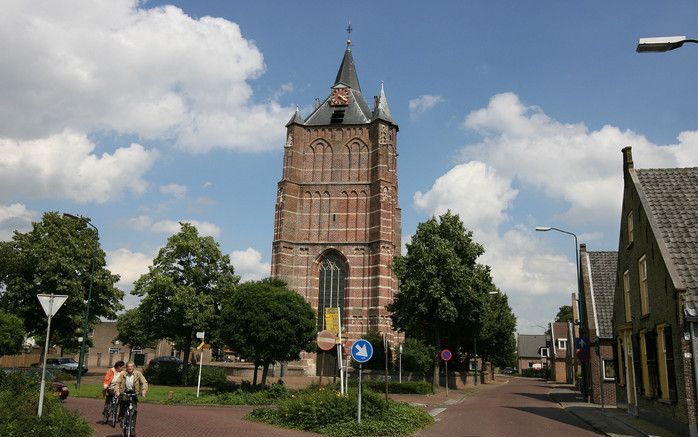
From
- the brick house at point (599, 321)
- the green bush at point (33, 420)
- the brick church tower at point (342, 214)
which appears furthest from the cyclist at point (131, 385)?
the brick church tower at point (342, 214)

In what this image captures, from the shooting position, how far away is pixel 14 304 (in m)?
41.1

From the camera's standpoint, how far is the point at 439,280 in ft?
128

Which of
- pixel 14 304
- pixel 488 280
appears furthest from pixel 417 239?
pixel 14 304

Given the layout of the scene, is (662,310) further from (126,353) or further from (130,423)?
(126,353)

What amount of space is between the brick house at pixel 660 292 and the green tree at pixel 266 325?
14621 millimetres

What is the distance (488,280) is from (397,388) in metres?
12.1

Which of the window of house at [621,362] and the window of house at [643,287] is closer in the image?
the window of house at [643,287]

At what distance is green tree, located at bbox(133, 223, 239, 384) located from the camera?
37.8 metres

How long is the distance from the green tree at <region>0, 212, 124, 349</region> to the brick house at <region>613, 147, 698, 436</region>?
34.5 m

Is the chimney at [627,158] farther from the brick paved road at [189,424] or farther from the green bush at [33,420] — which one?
the green bush at [33,420]

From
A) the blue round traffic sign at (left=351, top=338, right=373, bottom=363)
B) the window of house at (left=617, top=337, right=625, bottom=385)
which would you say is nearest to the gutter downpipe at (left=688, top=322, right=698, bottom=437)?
the blue round traffic sign at (left=351, top=338, right=373, bottom=363)

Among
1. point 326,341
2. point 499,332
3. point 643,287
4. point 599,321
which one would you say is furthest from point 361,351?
point 499,332

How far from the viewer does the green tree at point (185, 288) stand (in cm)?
3778

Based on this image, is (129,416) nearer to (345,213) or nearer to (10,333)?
(10,333)
